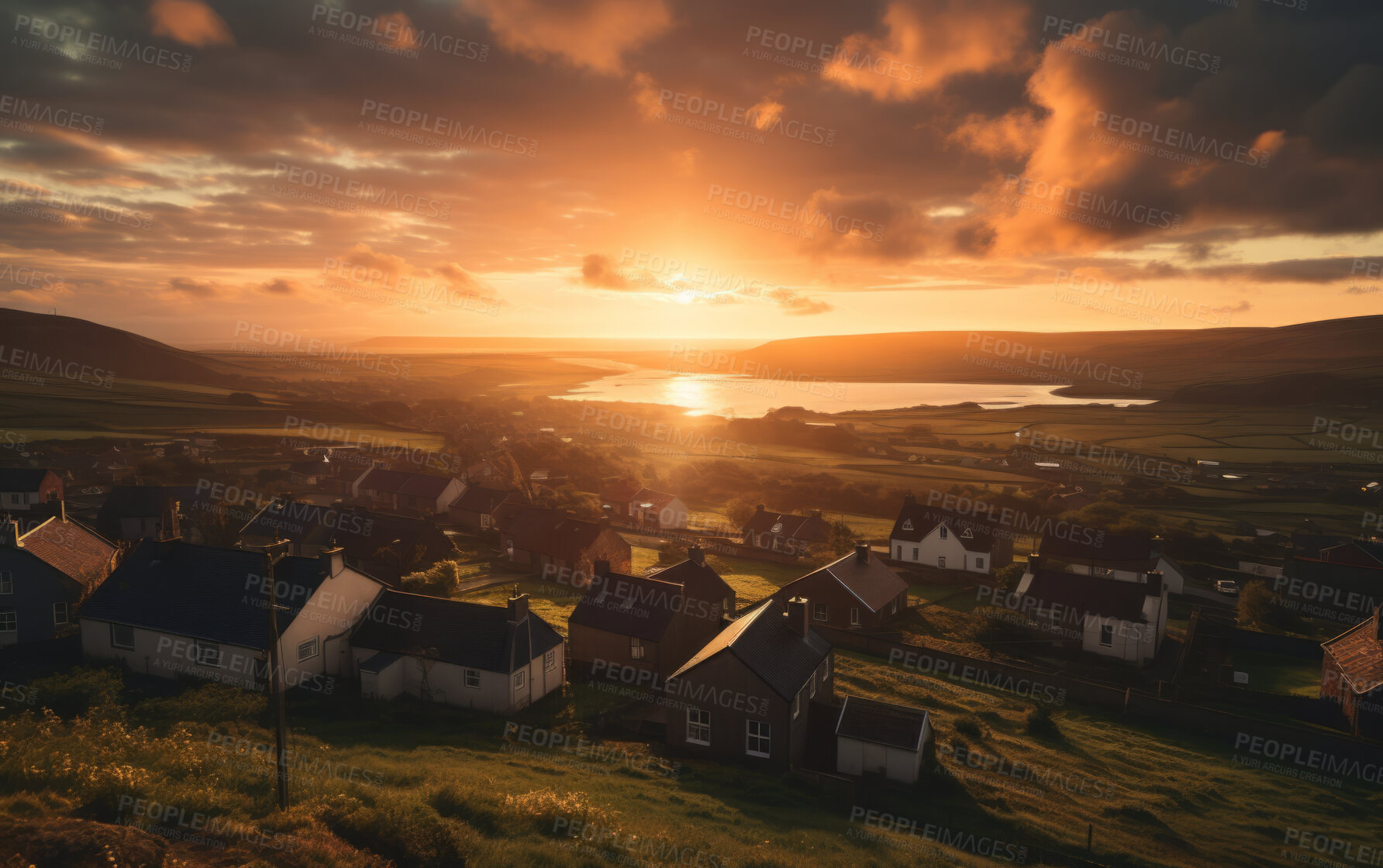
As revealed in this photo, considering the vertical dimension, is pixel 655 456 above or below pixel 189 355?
below

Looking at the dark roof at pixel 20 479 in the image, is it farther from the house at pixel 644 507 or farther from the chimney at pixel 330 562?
the chimney at pixel 330 562

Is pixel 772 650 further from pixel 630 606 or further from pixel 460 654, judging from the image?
pixel 460 654

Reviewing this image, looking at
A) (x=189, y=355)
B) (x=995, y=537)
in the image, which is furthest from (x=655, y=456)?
(x=189, y=355)

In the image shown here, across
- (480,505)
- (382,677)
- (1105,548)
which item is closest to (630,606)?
(382,677)

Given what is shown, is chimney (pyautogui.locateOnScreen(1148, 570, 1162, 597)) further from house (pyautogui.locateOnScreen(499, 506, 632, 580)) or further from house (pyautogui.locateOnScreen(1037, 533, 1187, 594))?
house (pyautogui.locateOnScreen(499, 506, 632, 580))

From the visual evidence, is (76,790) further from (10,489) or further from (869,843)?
(10,489)

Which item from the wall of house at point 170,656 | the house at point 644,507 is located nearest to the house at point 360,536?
the wall of house at point 170,656

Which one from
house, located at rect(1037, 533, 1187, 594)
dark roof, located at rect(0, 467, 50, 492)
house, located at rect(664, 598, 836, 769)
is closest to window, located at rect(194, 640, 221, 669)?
house, located at rect(664, 598, 836, 769)
